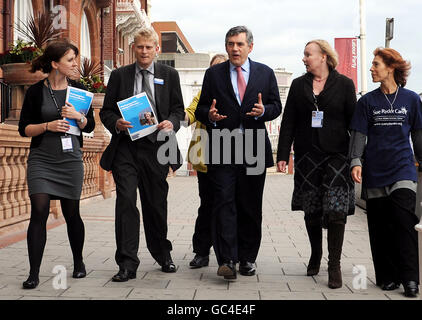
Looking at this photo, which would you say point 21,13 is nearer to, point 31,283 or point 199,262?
point 199,262

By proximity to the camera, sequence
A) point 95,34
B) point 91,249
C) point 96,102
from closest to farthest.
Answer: point 91,249 → point 96,102 → point 95,34

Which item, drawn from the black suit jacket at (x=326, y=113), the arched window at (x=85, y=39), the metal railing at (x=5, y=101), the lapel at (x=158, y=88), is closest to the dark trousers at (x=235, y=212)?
the black suit jacket at (x=326, y=113)

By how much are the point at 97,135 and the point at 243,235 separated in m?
10.1

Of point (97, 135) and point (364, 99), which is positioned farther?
point (97, 135)

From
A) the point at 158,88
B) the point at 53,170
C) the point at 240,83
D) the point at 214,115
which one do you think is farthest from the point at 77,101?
the point at 240,83

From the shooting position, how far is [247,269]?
5340mm

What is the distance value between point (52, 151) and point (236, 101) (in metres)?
1.63

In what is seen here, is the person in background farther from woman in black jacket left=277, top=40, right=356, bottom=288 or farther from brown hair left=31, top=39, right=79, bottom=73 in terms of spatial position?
brown hair left=31, top=39, right=79, bottom=73

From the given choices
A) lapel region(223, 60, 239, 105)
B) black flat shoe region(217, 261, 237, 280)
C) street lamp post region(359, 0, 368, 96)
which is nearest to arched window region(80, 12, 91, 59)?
street lamp post region(359, 0, 368, 96)

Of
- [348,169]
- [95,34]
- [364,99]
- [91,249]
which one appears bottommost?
[91,249]

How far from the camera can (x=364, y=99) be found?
4.95 metres

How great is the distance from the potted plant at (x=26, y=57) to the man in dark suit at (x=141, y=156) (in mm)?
4017
